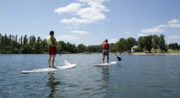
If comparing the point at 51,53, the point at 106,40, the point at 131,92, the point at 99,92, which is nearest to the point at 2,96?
the point at 99,92

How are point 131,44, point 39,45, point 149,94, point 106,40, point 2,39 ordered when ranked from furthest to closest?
point 131,44 → point 39,45 → point 2,39 → point 106,40 → point 149,94

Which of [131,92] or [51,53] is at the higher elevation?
[51,53]

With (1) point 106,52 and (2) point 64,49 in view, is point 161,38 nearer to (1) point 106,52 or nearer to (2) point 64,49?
(2) point 64,49

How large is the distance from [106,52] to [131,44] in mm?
171419

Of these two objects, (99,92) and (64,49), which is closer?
(99,92)

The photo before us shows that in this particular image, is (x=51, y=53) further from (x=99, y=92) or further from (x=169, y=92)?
(x=169, y=92)

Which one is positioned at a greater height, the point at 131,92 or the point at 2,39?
the point at 2,39

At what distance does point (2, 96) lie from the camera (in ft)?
21.3

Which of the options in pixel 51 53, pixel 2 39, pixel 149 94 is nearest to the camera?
pixel 149 94

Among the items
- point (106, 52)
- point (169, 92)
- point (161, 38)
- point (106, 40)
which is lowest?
point (169, 92)

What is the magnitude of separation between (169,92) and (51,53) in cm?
893

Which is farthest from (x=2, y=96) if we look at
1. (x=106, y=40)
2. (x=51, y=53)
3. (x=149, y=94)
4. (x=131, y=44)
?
(x=131, y=44)

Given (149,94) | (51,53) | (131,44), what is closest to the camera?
(149,94)

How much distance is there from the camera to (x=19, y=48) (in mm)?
150250
